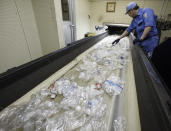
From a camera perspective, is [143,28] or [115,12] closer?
[143,28]

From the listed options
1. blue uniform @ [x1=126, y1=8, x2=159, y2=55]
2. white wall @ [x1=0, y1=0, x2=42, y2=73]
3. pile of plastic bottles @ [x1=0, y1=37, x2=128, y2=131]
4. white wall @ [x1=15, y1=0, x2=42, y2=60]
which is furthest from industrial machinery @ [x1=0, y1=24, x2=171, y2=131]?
white wall @ [x1=15, y1=0, x2=42, y2=60]

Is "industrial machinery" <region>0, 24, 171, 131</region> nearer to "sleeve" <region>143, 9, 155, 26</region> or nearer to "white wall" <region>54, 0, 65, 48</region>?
"sleeve" <region>143, 9, 155, 26</region>

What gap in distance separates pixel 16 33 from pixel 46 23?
0.68 meters

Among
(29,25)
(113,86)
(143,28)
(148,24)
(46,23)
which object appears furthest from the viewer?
(46,23)

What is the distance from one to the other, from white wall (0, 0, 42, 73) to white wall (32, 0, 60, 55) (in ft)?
0.42

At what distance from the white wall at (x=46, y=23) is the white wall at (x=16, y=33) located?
13 centimetres

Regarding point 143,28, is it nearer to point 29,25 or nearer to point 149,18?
point 149,18

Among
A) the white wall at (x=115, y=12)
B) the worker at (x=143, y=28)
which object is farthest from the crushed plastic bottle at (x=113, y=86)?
the white wall at (x=115, y=12)

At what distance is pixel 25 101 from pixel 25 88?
0.33ft

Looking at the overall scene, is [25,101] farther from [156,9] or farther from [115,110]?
[156,9]

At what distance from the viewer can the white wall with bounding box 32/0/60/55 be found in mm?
1899

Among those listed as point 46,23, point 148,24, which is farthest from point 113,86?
point 46,23

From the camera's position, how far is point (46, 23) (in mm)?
2070

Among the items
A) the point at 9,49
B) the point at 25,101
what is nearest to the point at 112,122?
the point at 25,101
